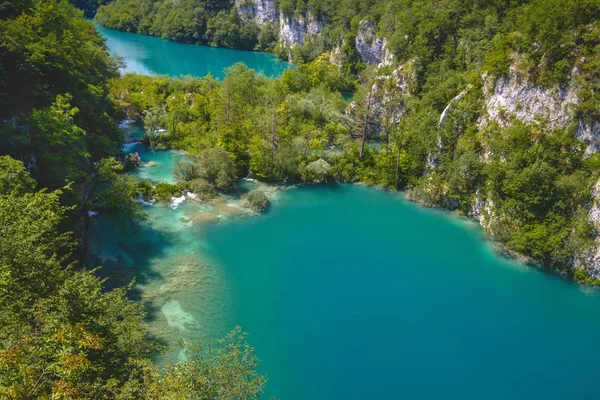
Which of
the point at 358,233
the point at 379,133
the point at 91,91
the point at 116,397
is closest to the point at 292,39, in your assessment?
Answer: the point at 379,133

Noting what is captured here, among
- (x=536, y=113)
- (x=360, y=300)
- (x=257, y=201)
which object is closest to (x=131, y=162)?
(x=257, y=201)

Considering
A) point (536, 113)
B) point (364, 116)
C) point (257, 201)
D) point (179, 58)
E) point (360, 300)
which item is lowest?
point (360, 300)

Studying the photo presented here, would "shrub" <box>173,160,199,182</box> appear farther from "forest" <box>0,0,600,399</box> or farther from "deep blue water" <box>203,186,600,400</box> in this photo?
"deep blue water" <box>203,186,600,400</box>

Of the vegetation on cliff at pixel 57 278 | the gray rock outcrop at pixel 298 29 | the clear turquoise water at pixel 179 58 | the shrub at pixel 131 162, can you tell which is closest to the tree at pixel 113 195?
the vegetation on cliff at pixel 57 278

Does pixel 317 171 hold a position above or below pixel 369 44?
below

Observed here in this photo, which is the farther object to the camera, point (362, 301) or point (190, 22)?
point (190, 22)

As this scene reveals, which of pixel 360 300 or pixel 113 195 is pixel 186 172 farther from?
pixel 360 300

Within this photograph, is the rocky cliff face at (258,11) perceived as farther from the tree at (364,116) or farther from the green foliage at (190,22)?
the tree at (364,116)
